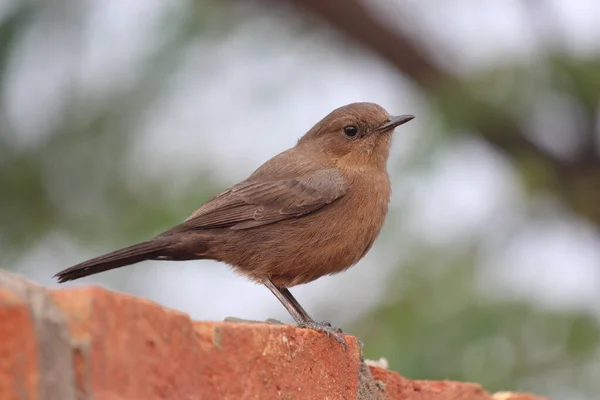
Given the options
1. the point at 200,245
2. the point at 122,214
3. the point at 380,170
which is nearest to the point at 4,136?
the point at 122,214

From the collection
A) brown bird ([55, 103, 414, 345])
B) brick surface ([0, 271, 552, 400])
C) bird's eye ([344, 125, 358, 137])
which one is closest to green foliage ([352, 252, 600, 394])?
brown bird ([55, 103, 414, 345])

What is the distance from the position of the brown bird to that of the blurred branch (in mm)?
1293

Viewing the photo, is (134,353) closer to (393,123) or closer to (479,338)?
(479,338)

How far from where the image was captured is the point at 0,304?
1.99m

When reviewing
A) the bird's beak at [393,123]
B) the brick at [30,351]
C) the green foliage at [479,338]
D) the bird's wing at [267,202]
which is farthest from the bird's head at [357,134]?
the brick at [30,351]

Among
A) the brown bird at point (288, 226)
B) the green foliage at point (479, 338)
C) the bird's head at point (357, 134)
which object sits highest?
the bird's head at point (357, 134)

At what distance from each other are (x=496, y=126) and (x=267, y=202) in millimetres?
2027

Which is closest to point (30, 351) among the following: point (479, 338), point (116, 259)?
point (116, 259)

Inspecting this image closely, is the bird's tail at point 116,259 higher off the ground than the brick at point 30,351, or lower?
higher

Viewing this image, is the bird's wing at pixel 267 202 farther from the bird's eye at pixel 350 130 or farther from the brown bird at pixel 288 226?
the bird's eye at pixel 350 130

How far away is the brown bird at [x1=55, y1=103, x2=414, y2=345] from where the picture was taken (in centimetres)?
505

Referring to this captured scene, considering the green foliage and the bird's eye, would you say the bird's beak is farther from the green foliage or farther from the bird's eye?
the green foliage

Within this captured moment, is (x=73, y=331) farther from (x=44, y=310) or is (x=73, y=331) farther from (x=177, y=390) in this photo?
(x=177, y=390)

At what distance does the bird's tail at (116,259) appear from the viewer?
4.28 metres
